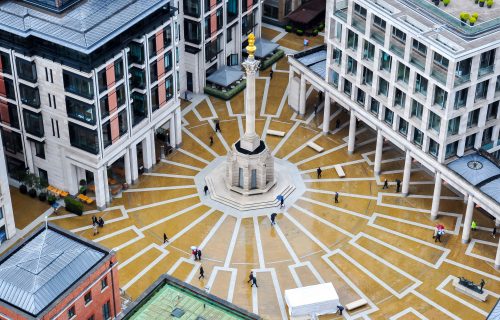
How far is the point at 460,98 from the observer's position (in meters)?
127

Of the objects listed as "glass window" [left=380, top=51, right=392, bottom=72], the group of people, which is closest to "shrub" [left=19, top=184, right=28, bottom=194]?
the group of people

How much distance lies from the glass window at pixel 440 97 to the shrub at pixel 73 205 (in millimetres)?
50522

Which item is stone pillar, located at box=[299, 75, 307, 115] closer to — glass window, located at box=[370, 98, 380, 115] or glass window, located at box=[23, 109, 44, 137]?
glass window, located at box=[370, 98, 380, 115]

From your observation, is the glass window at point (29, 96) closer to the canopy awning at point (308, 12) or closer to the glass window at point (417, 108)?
the glass window at point (417, 108)

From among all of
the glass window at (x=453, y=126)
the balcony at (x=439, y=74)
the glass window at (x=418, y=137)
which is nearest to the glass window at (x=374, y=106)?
the glass window at (x=418, y=137)

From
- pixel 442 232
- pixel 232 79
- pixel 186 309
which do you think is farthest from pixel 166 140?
pixel 186 309

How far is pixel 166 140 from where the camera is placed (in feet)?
493

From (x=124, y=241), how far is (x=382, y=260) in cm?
3467

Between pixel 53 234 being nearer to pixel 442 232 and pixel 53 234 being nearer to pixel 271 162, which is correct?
pixel 271 162

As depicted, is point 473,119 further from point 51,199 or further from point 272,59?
point 51,199

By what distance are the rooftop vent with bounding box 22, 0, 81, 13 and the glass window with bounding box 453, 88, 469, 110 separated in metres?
52.6

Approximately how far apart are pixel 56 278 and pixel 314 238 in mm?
42177

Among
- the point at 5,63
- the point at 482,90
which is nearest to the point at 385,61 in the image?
the point at 482,90

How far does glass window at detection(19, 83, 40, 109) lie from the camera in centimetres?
13138
